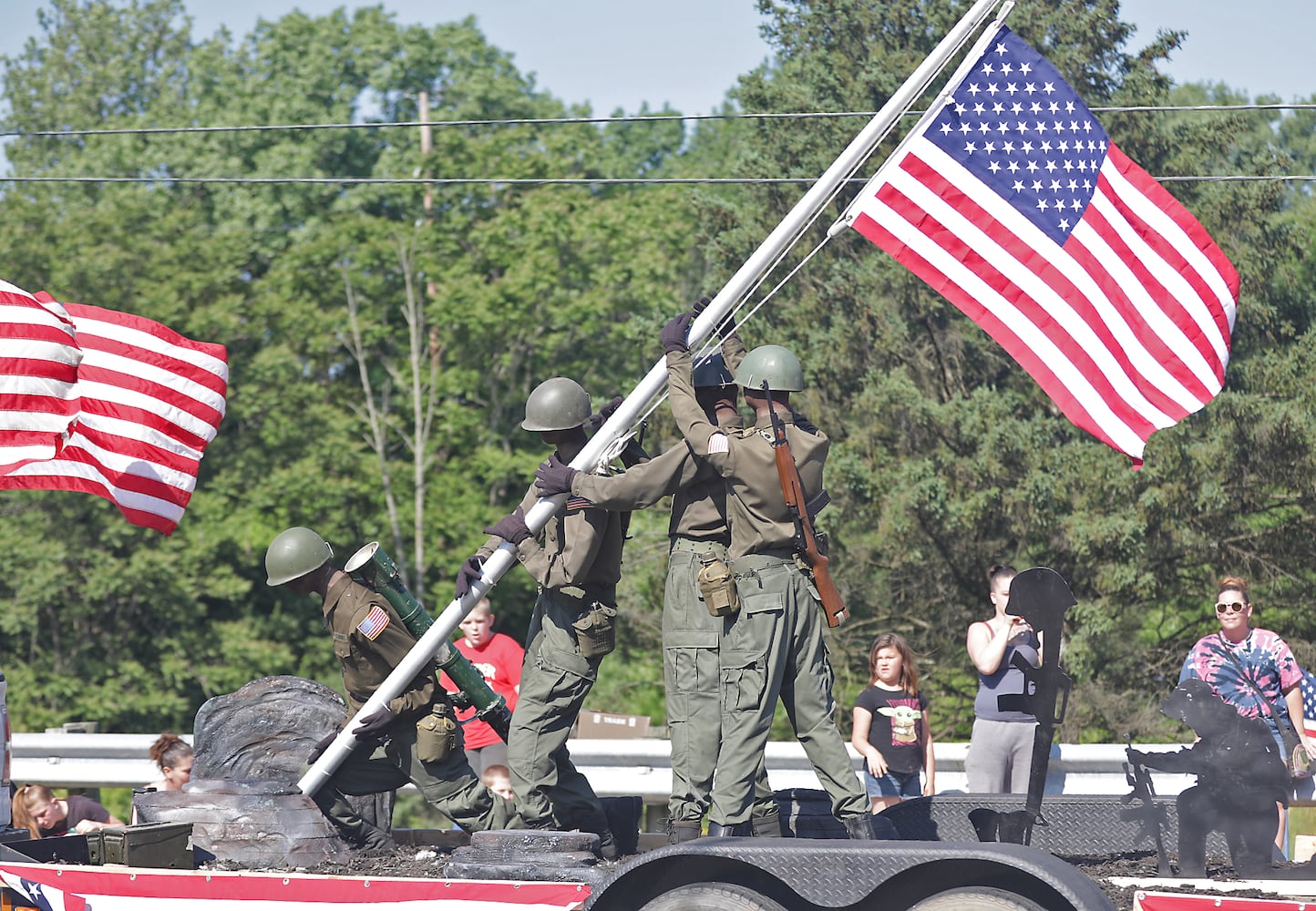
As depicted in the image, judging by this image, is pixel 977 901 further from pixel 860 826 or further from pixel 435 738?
pixel 435 738

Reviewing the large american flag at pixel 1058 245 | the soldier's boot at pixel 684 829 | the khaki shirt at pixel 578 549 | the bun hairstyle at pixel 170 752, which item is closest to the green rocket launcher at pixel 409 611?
the khaki shirt at pixel 578 549

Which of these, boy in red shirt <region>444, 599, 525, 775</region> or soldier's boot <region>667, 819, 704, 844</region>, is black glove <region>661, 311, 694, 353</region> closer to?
soldier's boot <region>667, 819, 704, 844</region>

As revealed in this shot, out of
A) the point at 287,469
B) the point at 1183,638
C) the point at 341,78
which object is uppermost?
the point at 341,78

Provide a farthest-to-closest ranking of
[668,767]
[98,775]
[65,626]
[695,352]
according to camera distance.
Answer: [65,626]
[98,775]
[668,767]
[695,352]

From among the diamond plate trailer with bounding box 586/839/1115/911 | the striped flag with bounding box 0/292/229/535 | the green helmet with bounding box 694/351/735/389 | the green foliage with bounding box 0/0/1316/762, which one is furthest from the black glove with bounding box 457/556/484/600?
the green foliage with bounding box 0/0/1316/762

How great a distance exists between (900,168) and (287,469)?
2171 centimetres

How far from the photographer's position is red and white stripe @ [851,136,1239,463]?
655 cm

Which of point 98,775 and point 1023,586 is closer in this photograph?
point 1023,586

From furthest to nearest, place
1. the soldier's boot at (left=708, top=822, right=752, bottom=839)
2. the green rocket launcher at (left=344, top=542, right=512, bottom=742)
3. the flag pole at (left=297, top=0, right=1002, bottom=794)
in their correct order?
the green rocket launcher at (left=344, top=542, right=512, bottom=742)
the flag pole at (left=297, top=0, right=1002, bottom=794)
the soldier's boot at (left=708, top=822, right=752, bottom=839)

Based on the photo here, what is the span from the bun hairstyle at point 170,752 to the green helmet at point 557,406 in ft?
8.55

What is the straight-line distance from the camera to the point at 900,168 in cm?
670

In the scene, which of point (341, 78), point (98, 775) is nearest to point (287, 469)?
point (341, 78)

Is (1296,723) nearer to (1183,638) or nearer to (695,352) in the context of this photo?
(695,352)

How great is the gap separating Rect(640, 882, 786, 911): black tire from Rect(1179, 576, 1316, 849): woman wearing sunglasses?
2549 millimetres
